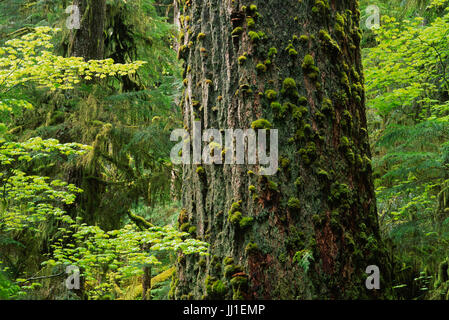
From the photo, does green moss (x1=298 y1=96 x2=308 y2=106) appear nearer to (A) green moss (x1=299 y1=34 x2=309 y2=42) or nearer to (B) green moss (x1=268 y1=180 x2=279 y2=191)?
(A) green moss (x1=299 y1=34 x2=309 y2=42)

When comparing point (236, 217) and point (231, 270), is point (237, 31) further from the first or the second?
point (231, 270)

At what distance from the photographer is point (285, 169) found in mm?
2049

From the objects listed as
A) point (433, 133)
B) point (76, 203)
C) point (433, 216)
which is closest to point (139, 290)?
point (76, 203)

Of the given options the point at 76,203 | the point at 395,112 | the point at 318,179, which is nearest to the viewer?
the point at 318,179

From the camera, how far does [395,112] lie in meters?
7.34

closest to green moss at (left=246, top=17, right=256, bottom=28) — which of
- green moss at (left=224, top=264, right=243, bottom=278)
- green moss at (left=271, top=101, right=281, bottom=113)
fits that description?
green moss at (left=271, top=101, right=281, bottom=113)

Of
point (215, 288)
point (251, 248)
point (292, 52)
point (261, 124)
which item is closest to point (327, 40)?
point (292, 52)

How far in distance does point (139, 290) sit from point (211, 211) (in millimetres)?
8892

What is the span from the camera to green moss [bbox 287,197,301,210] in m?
1.99

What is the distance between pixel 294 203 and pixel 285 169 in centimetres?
20

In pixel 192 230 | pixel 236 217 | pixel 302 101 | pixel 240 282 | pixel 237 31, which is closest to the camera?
pixel 240 282

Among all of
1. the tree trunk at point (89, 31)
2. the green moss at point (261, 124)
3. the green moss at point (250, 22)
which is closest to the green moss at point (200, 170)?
the green moss at point (261, 124)

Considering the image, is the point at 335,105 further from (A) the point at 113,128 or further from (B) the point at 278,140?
(A) the point at 113,128

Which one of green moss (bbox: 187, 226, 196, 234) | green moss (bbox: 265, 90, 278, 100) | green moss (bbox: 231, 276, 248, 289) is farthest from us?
green moss (bbox: 187, 226, 196, 234)
